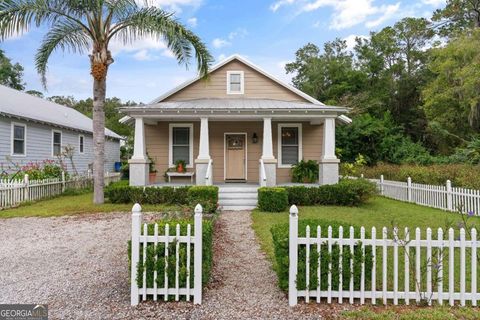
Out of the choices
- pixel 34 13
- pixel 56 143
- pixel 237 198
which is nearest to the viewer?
pixel 34 13

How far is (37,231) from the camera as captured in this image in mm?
7160

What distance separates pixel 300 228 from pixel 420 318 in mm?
1506

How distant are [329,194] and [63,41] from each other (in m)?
10.5

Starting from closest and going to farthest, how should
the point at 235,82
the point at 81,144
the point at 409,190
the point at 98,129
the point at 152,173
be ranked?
the point at 98,129 < the point at 409,190 < the point at 152,173 < the point at 235,82 < the point at 81,144

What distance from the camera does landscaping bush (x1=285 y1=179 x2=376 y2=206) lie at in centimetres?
1012

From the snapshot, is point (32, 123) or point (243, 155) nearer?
point (243, 155)

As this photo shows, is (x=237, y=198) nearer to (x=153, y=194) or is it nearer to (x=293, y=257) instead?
(x=153, y=194)

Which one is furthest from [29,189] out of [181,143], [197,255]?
[197,255]

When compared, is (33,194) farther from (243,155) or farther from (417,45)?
(417,45)

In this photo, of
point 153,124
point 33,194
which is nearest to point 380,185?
point 153,124

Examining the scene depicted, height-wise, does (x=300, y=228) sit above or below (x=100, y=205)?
above

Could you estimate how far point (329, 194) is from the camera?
400 inches

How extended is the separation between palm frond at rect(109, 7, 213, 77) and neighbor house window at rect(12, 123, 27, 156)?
7.62 m

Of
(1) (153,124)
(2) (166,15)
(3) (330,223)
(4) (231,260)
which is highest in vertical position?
(2) (166,15)
